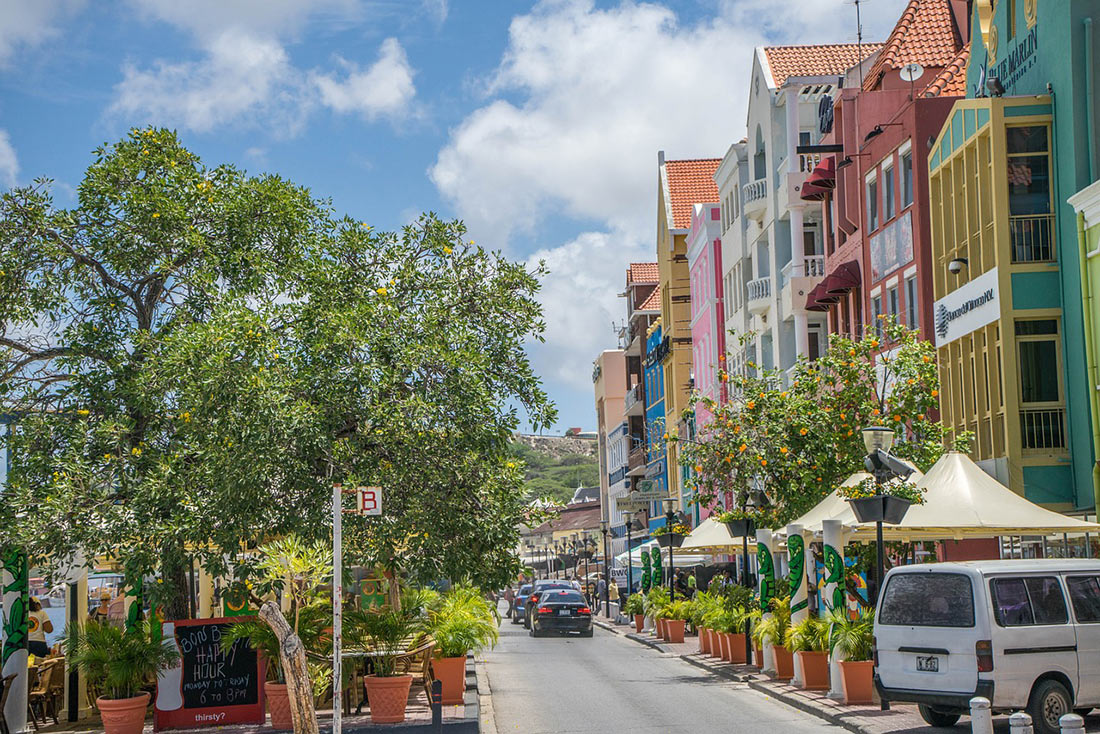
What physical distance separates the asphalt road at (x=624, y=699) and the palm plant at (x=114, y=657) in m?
4.45

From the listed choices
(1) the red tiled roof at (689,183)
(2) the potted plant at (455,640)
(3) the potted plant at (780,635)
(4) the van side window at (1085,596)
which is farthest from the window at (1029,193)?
(1) the red tiled roof at (689,183)

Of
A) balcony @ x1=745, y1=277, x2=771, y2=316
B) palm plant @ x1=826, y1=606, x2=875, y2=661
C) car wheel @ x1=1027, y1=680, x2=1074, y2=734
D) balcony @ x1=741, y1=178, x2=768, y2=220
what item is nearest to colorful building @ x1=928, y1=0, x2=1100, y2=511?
palm plant @ x1=826, y1=606, x2=875, y2=661

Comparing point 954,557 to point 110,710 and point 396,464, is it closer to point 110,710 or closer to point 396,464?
point 396,464

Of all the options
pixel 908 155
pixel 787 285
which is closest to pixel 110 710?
pixel 908 155

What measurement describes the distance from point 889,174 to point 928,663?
1957cm

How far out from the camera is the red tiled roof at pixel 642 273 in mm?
86250

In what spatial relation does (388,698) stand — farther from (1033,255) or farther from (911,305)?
(911,305)

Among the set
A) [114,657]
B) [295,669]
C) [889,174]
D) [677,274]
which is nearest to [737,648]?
[889,174]

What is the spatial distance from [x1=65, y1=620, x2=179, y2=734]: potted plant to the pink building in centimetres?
3760

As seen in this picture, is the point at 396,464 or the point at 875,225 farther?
the point at 875,225

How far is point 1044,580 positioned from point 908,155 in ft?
57.9

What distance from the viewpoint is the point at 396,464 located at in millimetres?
18312

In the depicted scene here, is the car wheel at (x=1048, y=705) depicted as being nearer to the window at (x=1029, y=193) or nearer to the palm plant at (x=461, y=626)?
the palm plant at (x=461, y=626)

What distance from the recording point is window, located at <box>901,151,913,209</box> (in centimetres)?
3188
